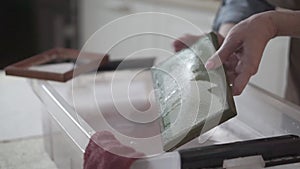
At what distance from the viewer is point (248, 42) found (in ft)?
2.11

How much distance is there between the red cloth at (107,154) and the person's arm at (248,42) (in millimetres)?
163

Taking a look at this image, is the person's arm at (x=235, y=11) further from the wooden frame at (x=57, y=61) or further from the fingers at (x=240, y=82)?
the fingers at (x=240, y=82)

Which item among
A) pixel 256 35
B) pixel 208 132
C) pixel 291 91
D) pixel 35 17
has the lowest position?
pixel 35 17

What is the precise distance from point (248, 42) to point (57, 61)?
48cm

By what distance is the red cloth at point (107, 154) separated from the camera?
50cm

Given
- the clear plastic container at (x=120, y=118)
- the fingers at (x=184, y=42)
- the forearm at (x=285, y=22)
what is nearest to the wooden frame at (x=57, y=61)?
the clear plastic container at (x=120, y=118)

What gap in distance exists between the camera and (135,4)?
A: 2266mm

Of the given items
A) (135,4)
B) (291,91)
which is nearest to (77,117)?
(291,91)

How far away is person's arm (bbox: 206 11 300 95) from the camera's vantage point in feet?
2.05

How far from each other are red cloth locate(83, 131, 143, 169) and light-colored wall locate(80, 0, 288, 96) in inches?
12.0

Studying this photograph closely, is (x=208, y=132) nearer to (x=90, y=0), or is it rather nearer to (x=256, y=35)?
(x=256, y=35)

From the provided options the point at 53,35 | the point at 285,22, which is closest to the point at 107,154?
the point at 285,22

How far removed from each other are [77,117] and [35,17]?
1934 mm

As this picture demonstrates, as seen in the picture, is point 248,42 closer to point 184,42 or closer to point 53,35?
point 184,42
